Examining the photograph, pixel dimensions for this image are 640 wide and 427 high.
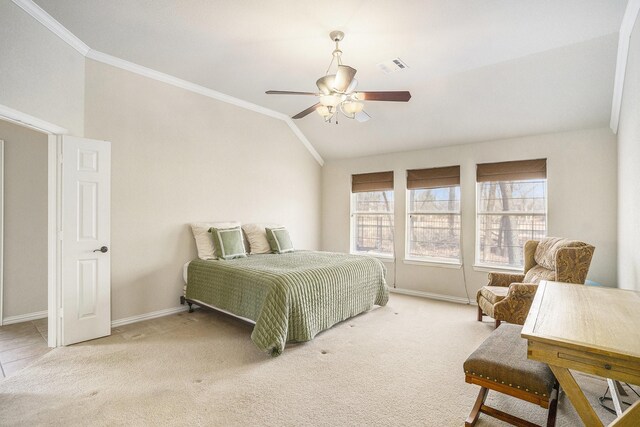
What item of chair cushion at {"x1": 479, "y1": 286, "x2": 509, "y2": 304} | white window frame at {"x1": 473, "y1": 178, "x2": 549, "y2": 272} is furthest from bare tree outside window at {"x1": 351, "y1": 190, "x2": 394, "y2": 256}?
chair cushion at {"x1": 479, "y1": 286, "x2": 509, "y2": 304}

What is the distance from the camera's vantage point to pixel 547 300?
1.76 m

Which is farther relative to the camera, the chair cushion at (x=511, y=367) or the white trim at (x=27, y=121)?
the white trim at (x=27, y=121)

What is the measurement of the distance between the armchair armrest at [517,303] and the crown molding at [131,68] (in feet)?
13.6

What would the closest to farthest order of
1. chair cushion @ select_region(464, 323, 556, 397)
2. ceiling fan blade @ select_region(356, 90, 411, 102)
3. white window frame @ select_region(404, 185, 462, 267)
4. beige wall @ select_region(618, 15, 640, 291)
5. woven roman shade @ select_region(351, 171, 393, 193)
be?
1. chair cushion @ select_region(464, 323, 556, 397)
2. beige wall @ select_region(618, 15, 640, 291)
3. ceiling fan blade @ select_region(356, 90, 411, 102)
4. white window frame @ select_region(404, 185, 462, 267)
5. woven roman shade @ select_region(351, 171, 393, 193)

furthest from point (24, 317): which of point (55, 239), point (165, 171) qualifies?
point (165, 171)

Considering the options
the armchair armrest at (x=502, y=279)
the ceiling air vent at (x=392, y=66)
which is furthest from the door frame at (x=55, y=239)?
the armchair armrest at (x=502, y=279)

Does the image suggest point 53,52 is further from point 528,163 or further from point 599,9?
point 528,163

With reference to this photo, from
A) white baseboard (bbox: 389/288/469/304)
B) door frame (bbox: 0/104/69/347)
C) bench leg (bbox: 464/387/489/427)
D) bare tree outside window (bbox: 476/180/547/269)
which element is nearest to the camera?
bench leg (bbox: 464/387/489/427)

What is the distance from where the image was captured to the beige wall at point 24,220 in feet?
11.9

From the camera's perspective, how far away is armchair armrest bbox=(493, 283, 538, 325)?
3049mm

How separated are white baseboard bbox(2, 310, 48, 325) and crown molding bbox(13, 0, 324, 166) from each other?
2.35 metres

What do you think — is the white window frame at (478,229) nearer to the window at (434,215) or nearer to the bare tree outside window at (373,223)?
the window at (434,215)

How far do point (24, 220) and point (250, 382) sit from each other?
11.5 feet

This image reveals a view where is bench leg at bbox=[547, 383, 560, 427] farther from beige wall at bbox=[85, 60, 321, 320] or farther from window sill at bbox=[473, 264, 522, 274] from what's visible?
beige wall at bbox=[85, 60, 321, 320]
